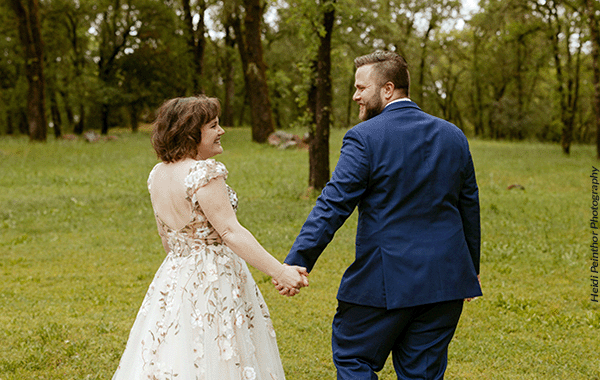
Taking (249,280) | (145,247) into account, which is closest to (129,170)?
(145,247)

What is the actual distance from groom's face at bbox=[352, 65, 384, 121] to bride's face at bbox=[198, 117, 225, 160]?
2.68 ft

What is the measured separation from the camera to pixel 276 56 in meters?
40.5

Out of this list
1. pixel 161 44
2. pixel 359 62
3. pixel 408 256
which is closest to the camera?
pixel 408 256

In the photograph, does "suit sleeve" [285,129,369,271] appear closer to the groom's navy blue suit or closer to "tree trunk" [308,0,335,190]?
the groom's navy blue suit

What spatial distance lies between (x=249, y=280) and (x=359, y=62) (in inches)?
57.6

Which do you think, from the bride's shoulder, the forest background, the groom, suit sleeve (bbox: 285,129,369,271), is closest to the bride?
the bride's shoulder

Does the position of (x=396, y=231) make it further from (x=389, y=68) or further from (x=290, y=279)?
(x=389, y=68)

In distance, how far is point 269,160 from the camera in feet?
67.1

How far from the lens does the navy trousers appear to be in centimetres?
306

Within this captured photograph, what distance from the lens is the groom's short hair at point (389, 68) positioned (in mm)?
3096

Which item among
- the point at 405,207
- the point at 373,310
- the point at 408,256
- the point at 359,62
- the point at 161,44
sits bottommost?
the point at 373,310

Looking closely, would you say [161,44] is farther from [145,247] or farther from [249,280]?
[249,280]

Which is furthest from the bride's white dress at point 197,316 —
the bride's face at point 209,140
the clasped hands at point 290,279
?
the clasped hands at point 290,279

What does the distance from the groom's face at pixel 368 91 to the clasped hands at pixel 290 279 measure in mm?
934
